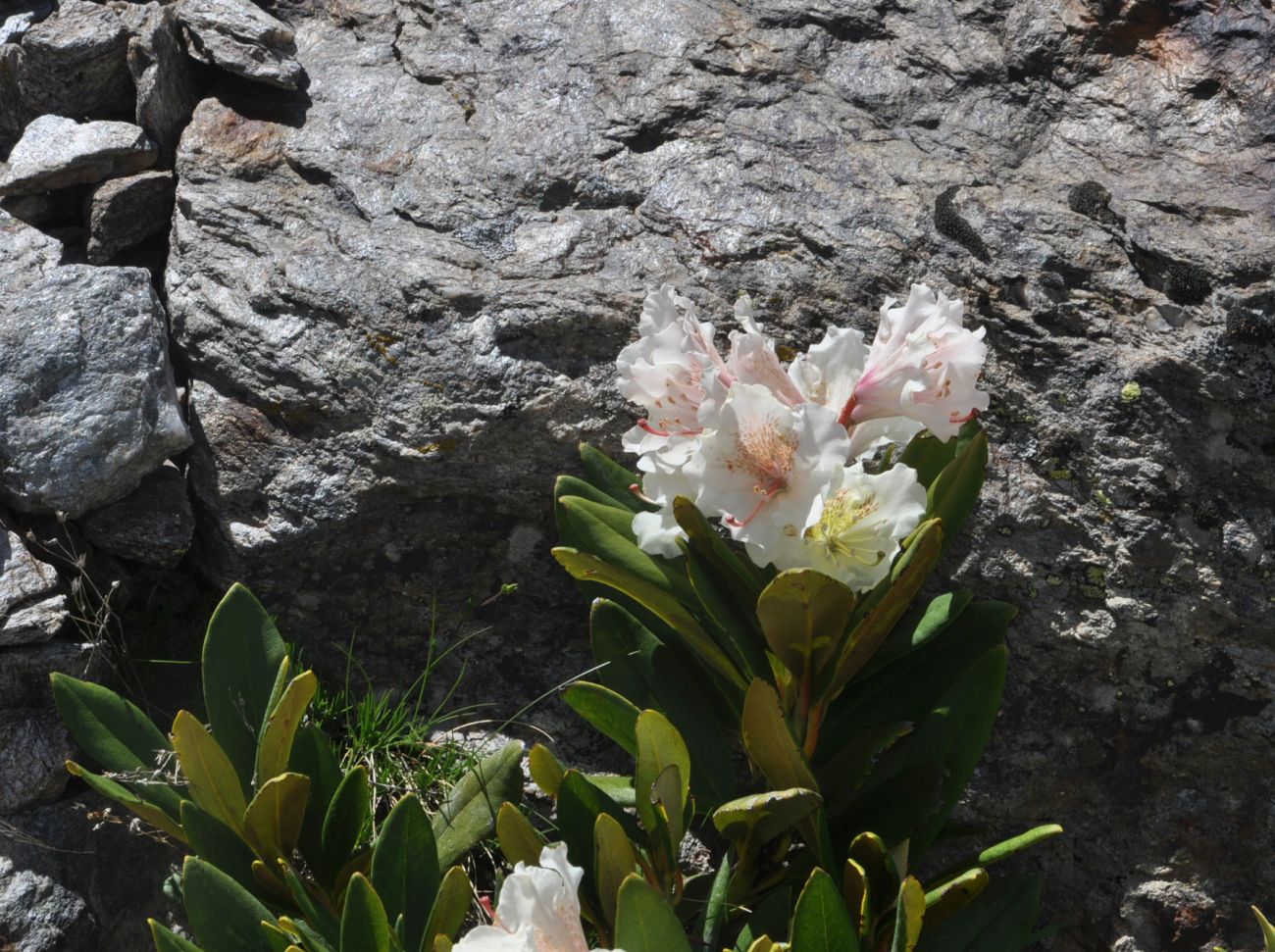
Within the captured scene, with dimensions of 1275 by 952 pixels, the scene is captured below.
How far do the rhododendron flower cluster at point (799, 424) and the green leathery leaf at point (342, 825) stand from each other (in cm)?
67

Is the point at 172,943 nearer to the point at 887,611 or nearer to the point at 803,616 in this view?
the point at 803,616

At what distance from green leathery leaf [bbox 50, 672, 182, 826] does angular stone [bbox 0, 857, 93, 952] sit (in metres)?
0.37

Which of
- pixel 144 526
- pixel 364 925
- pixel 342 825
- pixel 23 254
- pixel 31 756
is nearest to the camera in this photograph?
pixel 364 925

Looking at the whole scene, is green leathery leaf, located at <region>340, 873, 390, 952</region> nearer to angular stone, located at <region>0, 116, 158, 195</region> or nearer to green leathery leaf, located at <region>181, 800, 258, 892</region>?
green leathery leaf, located at <region>181, 800, 258, 892</region>

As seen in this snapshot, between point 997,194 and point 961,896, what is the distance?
143 cm

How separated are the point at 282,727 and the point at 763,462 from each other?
92 centimetres

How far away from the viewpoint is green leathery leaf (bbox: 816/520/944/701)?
1.83m

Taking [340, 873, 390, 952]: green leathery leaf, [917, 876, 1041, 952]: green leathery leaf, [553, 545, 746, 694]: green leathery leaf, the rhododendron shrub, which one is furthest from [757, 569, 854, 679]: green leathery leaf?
[340, 873, 390, 952]: green leathery leaf

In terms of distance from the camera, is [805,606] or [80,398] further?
[80,398]

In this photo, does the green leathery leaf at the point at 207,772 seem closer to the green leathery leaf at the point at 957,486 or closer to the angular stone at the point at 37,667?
the angular stone at the point at 37,667

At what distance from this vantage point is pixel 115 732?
84.1 inches

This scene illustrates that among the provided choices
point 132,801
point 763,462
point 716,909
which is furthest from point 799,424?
point 132,801

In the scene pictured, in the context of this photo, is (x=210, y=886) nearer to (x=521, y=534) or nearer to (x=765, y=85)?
(x=521, y=534)

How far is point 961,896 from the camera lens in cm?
185
